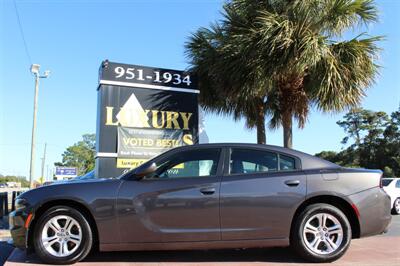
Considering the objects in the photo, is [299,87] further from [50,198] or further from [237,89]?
[50,198]

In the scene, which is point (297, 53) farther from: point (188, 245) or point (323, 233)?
point (188, 245)

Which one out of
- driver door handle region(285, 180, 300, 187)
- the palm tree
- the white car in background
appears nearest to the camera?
driver door handle region(285, 180, 300, 187)

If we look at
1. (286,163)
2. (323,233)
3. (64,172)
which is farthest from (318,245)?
(64,172)

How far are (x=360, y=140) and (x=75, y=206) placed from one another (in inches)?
2518

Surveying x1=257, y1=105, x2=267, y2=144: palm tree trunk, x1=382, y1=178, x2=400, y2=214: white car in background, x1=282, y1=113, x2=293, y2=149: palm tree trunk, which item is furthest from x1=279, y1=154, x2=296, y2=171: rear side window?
x1=382, y1=178, x2=400, y2=214: white car in background

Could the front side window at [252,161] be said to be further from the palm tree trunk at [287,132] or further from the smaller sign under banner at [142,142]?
the palm tree trunk at [287,132]

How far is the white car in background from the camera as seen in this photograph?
1404cm

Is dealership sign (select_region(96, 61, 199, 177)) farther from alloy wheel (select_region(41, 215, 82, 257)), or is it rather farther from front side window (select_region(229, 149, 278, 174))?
front side window (select_region(229, 149, 278, 174))

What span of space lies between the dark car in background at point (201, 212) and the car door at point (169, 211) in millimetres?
12

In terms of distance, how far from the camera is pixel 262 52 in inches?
434

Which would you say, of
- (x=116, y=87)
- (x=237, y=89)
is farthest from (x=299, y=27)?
(x=116, y=87)

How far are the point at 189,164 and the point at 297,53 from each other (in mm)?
6196

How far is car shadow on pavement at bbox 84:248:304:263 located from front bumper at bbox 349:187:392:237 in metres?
0.90

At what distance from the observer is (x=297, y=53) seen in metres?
10.8
